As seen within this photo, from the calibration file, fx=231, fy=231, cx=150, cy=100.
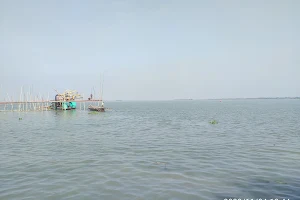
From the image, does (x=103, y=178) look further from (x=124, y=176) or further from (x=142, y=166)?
(x=142, y=166)

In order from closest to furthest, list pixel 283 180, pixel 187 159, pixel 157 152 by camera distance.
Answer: pixel 283 180 → pixel 187 159 → pixel 157 152

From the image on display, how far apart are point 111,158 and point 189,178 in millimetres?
6383

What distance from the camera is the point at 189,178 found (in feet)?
38.1

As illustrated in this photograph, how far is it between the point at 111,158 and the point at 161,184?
6078 mm

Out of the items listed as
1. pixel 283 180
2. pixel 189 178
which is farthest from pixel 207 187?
pixel 283 180

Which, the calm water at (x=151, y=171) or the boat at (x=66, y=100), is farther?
the boat at (x=66, y=100)

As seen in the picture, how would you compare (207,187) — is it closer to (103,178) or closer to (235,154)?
(103,178)

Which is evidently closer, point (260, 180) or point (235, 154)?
point (260, 180)

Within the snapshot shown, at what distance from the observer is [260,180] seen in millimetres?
11250

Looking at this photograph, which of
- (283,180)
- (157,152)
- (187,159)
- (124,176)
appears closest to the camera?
(283,180)

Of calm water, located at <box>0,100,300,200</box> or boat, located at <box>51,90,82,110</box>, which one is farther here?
boat, located at <box>51,90,82,110</box>

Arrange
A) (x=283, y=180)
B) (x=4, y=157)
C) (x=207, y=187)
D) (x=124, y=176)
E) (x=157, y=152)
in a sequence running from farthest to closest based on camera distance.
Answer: (x=157, y=152) → (x=4, y=157) → (x=124, y=176) → (x=283, y=180) → (x=207, y=187)

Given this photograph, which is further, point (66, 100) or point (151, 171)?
point (66, 100)

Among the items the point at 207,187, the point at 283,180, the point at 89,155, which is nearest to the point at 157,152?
the point at 89,155
